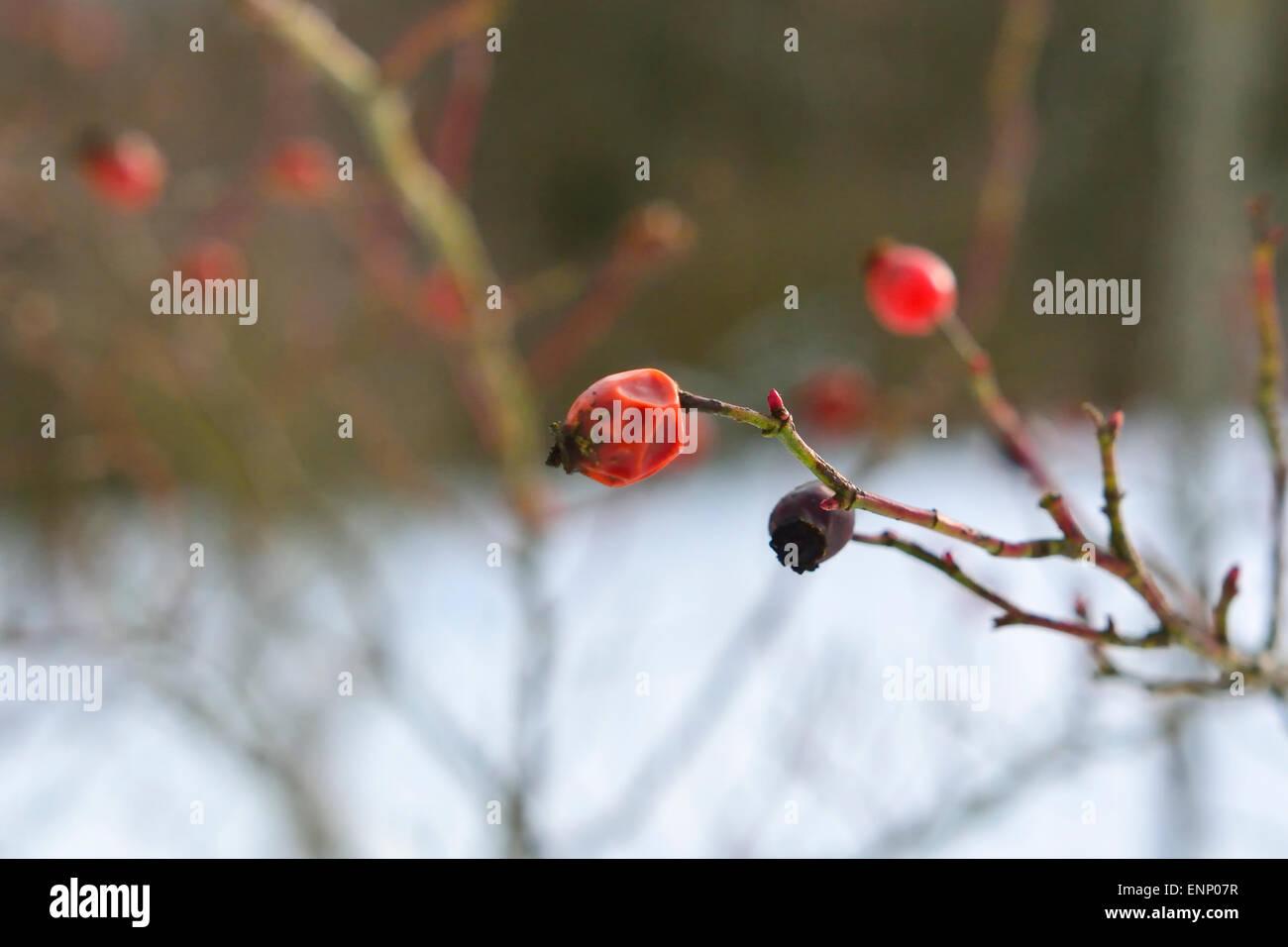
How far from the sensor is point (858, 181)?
6.18m

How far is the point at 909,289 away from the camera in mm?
918

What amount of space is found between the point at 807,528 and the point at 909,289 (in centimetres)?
46

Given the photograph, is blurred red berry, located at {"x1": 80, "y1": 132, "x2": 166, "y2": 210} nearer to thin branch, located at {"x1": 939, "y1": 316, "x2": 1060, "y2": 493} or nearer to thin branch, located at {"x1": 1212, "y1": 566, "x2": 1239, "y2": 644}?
thin branch, located at {"x1": 939, "y1": 316, "x2": 1060, "y2": 493}

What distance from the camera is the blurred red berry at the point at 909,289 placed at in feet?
3.00

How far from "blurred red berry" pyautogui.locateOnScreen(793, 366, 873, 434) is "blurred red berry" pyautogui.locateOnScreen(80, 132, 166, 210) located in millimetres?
1031

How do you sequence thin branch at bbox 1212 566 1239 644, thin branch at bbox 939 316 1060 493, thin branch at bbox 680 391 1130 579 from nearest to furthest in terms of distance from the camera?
thin branch at bbox 680 391 1130 579 < thin branch at bbox 1212 566 1239 644 < thin branch at bbox 939 316 1060 493

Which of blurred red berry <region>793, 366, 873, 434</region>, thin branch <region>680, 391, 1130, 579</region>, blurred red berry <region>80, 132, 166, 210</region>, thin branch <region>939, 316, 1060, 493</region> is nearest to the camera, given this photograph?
thin branch <region>680, 391, 1130, 579</region>

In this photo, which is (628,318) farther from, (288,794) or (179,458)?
(288,794)

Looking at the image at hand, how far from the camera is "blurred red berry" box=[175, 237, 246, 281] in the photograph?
166 cm

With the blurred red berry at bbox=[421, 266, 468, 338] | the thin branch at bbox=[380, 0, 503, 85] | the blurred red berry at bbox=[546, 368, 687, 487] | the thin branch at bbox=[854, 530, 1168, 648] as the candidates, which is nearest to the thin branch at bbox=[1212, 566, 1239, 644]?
the thin branch at bbox=[854, 530, 1168, 648]

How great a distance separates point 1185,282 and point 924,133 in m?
3.87

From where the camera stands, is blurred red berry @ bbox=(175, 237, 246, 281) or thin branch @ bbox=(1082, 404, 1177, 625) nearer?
thin branch @ bbox=(1082, 404, 1177, 625)

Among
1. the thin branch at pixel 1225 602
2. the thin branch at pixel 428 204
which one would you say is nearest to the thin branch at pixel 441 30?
the thin branch at pixel 428 204

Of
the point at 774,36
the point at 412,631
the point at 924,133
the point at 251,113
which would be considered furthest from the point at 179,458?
the point at 924,133
